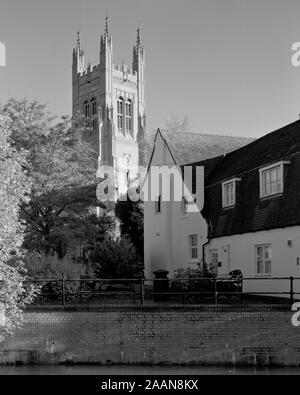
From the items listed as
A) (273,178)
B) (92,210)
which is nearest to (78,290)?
(273,178)

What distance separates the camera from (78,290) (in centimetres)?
2092

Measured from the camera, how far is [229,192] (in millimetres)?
25641

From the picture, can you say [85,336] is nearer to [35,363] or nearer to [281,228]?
[35,363]

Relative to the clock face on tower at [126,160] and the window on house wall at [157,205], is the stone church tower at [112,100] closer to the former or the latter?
the clock face on tower at [126,160]

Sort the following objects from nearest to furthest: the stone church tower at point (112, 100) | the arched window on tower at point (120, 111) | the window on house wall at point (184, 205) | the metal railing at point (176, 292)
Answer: the metal railing at point (176, 292), the window on house wall at point (184, 205), the stone church tower at point (112, 100), the arched window on tower at point (120, 111)

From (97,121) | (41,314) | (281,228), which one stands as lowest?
(41,314)

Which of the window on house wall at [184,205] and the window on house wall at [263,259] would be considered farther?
the window on house wall at [184,205]

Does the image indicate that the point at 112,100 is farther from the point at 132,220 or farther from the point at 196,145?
the point at 196,145

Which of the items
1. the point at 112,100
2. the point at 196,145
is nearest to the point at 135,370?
the point at 196,145

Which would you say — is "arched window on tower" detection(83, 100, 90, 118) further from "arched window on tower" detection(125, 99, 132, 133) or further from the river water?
the river water

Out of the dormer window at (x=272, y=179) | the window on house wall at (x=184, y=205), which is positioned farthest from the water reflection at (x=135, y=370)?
the window on house wall at (x=184, y=205)

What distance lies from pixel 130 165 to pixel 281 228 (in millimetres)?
63134

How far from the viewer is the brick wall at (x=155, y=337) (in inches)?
682

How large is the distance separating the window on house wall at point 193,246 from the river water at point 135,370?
11502 mm
